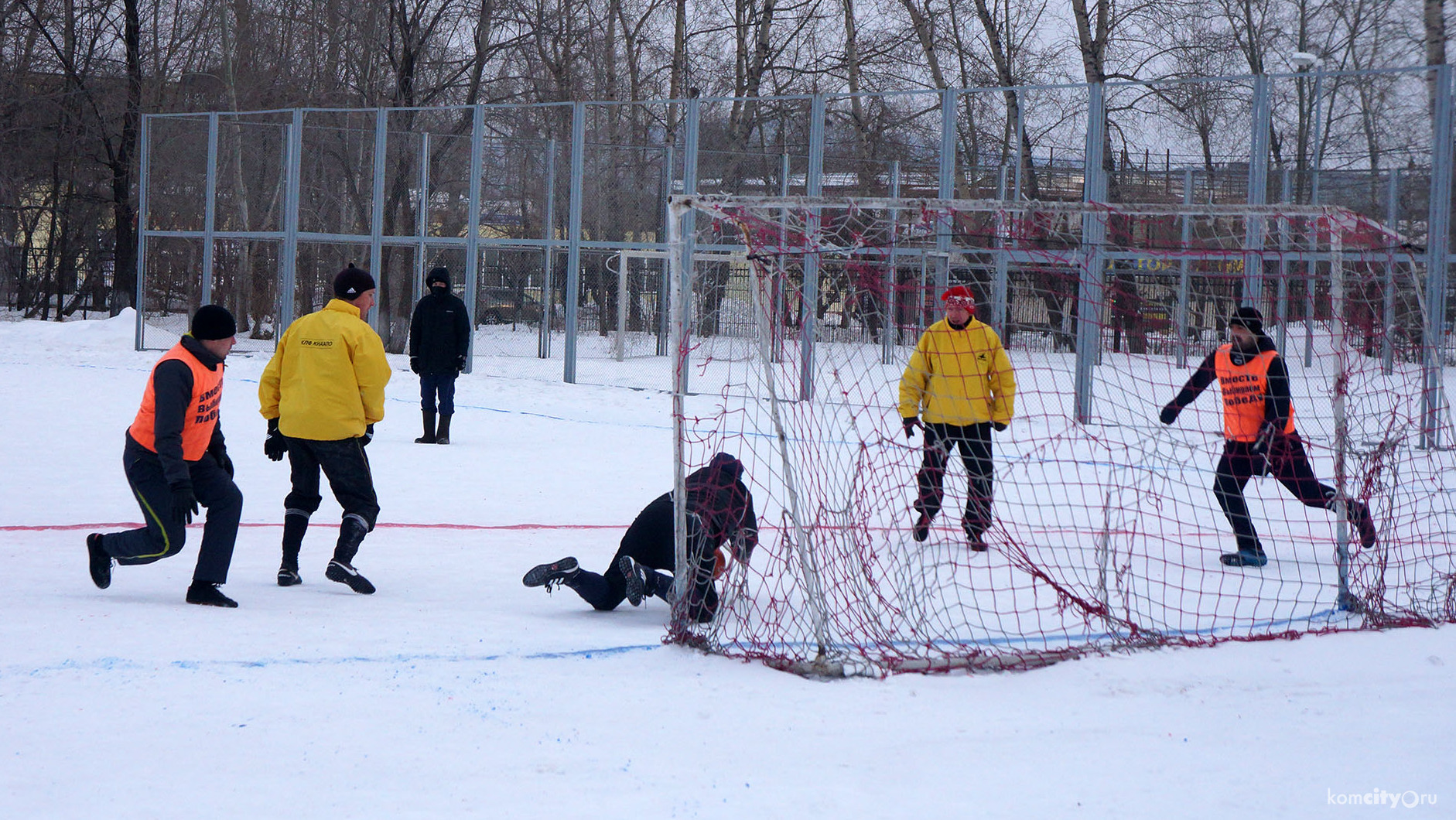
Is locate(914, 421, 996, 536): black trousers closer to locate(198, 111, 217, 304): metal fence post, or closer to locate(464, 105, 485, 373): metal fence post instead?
locate(464, 105, 485, 373): metal fence post

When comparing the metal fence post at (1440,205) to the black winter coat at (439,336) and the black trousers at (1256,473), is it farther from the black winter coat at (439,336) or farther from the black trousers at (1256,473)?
the black winter coat at (439,336)

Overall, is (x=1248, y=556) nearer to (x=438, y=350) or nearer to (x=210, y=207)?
(x=438, y=350)

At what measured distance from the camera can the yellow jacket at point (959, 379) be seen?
7020 millimetres

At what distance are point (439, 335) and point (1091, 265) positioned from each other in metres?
6.58

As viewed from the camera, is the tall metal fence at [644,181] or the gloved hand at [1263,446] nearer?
the gloved hand at [1263,446]

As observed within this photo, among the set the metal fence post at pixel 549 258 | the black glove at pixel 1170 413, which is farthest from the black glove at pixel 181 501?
the metal fence post at pixel 549 258

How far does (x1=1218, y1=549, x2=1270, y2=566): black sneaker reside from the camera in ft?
21.9

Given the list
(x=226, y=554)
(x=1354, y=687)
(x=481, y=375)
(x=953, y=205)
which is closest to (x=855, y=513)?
(x=953, y=205)

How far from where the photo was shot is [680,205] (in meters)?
5.19

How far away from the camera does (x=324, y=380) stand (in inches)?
222

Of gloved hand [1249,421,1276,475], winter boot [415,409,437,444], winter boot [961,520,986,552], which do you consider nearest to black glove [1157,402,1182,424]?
gloved hand [1249,421,1276,475]

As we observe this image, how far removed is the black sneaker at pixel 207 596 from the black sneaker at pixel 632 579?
5.20 ft

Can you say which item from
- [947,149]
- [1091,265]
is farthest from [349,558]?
[947,149]

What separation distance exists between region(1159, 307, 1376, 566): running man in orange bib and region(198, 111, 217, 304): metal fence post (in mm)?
16769
